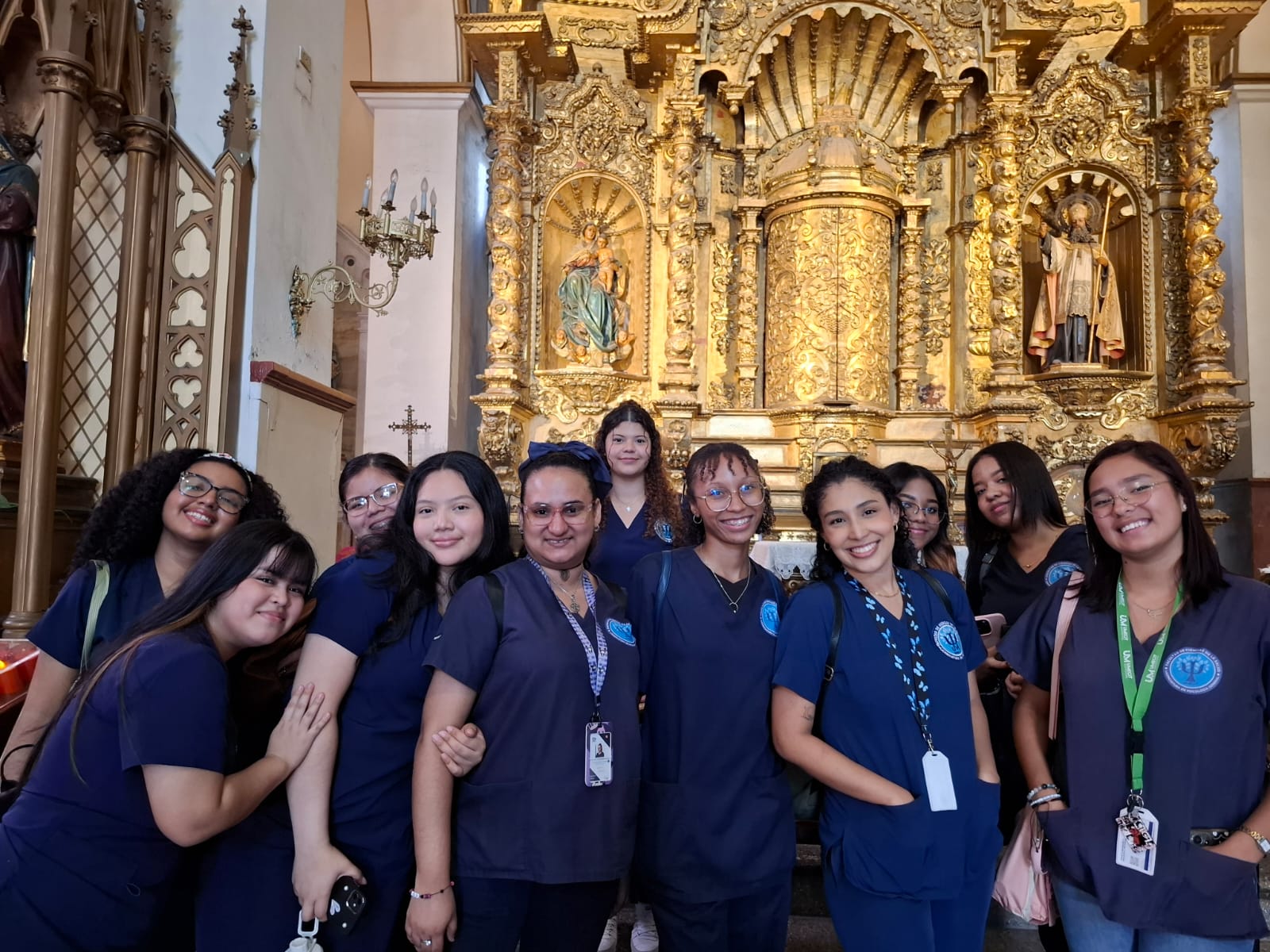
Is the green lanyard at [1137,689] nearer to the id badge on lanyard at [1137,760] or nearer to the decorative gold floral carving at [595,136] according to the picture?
the id badge on lanyard at [1137,760]

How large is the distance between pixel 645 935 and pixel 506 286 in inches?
221

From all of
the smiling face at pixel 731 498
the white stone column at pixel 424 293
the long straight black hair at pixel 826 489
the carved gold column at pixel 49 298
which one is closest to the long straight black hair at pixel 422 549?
the smiling face at pixel 731 498

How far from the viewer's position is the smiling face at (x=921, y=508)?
112 inches

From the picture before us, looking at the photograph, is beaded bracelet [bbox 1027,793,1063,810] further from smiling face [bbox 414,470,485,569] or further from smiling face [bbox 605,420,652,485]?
smiling face [bbox 605,420,652,485]

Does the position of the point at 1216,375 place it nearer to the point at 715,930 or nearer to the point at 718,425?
the point at 718,425

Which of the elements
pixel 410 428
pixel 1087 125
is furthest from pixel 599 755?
pixel 1087 125

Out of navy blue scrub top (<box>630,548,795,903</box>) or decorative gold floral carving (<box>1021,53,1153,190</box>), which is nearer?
navy blue scrub top (<box>630,548,795,903</box>)

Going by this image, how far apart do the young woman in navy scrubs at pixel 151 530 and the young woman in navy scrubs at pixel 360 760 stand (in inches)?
24.0

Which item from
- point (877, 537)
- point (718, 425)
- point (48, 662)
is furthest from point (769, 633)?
point (718, 425)

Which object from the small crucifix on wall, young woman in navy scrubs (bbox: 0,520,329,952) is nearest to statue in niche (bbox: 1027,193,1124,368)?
the small crucifix on wall

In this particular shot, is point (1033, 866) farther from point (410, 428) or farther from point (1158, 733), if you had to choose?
point (410, 428)

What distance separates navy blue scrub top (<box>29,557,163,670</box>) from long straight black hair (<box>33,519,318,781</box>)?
46cm

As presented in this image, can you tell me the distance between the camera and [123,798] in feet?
4.89

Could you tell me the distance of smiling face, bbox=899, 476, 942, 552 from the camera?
9.34 feet
